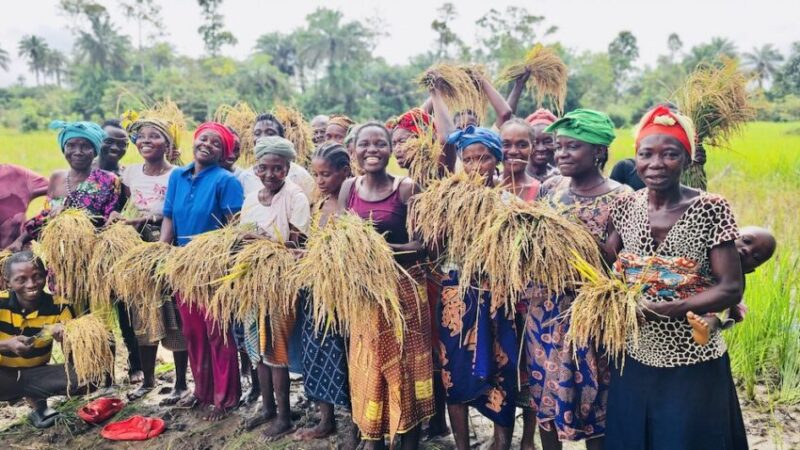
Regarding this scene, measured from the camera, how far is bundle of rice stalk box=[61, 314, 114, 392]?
11.7ft

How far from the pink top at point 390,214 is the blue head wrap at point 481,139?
1.29 ft

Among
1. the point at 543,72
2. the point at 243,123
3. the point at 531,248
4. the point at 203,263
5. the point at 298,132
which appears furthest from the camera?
the point at 243,123

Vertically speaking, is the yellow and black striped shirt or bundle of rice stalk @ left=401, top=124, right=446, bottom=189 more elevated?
bundle of rice stalk @ left=401, top=124, right=446, bottom=189

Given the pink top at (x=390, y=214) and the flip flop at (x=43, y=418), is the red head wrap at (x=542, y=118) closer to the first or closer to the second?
the pink top at (x=390, y=214)

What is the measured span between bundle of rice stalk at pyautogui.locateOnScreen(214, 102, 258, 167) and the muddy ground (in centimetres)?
236

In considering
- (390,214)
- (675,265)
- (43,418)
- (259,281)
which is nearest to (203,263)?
(259,281)

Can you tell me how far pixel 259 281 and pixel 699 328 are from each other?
2087 mm

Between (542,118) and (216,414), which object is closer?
(216,414)

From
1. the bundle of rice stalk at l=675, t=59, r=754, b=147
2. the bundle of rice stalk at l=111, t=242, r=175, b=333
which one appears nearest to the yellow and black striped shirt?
the bundle of rice stalk at l=111, t=242, r=175, b=333

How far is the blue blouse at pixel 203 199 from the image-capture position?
3.55 m

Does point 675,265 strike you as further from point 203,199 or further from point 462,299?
point 203,199

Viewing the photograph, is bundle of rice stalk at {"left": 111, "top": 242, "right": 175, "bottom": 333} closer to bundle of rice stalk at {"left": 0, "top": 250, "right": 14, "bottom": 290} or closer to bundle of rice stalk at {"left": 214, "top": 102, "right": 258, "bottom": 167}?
bundle of rice stalk at {"left": 0, "top": 250, "right": 14, "bottom": 290}

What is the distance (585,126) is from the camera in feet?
8.48

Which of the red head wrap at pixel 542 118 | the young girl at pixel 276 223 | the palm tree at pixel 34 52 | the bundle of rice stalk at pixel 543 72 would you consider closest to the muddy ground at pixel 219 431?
the young girl at pixel 276 223
